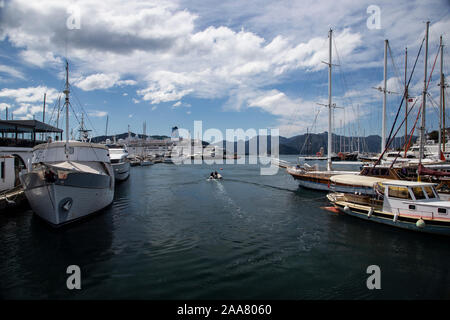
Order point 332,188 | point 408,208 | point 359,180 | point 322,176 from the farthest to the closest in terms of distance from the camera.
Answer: point 322,176
point 332,188
point 359,180
point 408,208

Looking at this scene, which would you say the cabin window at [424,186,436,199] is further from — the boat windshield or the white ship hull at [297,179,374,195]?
the white ship hull at [297,179,374,195]

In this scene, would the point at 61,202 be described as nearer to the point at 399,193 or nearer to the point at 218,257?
the point at 218,257

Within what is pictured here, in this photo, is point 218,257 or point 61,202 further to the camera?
point 61,202

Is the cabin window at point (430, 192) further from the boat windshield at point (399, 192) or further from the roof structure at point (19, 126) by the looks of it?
the roof structure at point (19, 126)

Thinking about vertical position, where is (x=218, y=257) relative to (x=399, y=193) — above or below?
below

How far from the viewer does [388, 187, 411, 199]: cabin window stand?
56.3 feet

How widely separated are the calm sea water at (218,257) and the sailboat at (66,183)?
45.1 inches

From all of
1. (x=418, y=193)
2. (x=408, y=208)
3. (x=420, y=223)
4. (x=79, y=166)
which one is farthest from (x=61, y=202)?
(x=418, y=193)

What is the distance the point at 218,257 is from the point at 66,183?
11605 millimetres

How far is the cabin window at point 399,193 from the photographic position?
1717 centimetres

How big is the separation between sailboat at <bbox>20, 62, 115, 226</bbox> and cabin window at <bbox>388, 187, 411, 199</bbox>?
2227 centimetres

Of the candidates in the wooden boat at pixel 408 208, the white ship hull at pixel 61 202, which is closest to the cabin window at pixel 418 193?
the wooden boat at pixel 408 208

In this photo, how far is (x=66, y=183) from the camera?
1662cm
